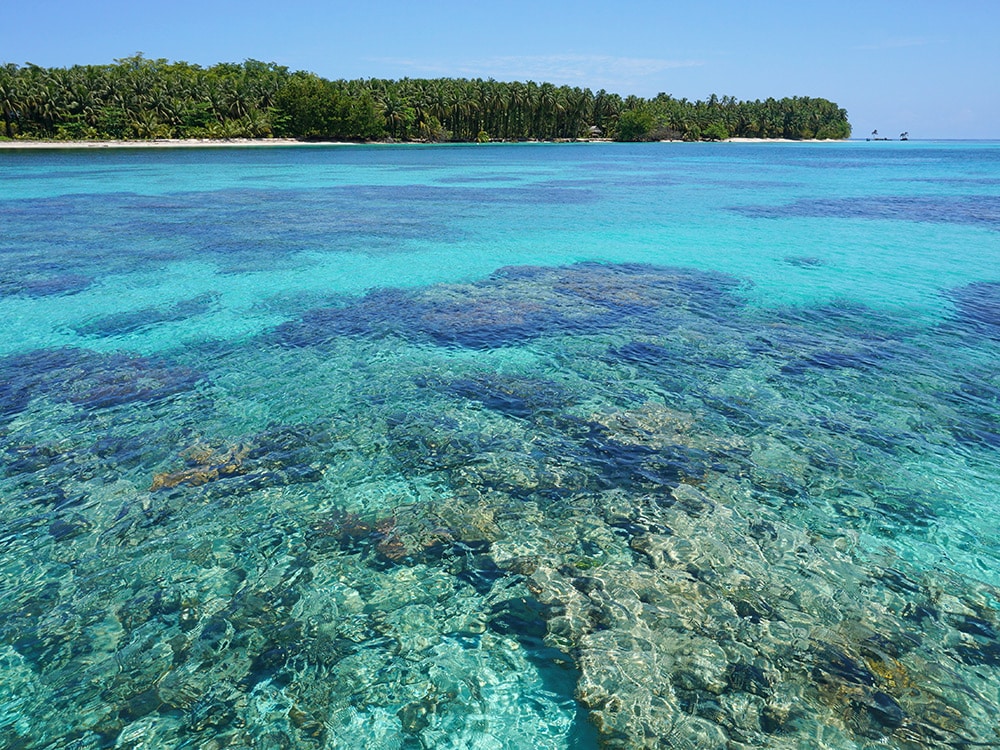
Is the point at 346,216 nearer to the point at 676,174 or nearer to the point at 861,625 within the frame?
the point at 861,625

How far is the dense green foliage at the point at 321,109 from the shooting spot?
91375 mm

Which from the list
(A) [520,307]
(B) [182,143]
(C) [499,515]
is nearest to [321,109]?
(B) [182,143]

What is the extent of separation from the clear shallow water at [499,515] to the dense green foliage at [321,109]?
9597cm

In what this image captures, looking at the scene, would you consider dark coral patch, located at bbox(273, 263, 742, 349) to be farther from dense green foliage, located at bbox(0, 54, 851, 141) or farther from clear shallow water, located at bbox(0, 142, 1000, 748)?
dense green foliage, located at bbox(0, 54, 851, 141)

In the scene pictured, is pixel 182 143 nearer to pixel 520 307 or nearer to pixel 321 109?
pixel 321 109

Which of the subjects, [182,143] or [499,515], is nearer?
[499,515]

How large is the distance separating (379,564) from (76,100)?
115553 mm

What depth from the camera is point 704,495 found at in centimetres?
799

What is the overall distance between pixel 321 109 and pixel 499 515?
12174cm

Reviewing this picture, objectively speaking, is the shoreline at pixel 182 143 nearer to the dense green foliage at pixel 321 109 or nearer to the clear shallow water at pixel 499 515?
the dense green foliage at pixel 321 109

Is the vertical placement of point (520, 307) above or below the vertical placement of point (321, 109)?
below

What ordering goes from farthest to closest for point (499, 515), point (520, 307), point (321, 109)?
point (321, 109), point (520, 307), point (499, 515)

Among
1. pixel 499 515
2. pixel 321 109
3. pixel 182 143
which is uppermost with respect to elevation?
pixel 321 109

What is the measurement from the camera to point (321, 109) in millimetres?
111750
